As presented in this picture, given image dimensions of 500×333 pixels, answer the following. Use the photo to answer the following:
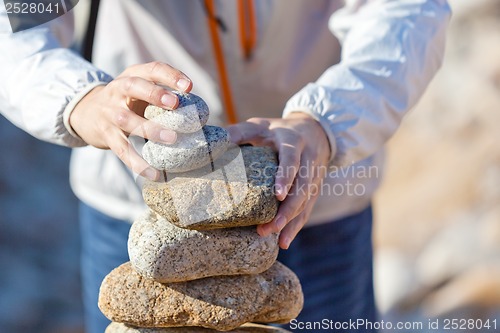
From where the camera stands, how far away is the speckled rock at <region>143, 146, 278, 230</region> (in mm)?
1449

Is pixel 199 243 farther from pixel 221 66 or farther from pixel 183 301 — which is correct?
pixel 221 66

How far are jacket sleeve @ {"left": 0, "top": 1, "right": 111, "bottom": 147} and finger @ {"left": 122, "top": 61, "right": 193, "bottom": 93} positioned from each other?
21cm

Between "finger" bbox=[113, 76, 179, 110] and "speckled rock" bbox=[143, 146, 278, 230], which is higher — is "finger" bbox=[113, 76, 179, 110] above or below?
above

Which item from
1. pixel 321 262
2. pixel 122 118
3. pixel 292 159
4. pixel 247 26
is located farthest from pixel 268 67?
pixel 122 118

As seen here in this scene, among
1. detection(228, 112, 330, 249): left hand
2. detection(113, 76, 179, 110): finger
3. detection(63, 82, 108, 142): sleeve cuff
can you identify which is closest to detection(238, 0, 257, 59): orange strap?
detection(228, 112, 330, 249): left hand

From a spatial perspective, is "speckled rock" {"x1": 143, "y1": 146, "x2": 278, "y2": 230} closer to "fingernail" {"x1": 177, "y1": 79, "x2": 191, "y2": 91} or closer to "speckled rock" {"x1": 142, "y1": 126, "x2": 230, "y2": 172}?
"speckled rock" {"x1": 142, "y1": 126, "x2": 230, "y2": 172}

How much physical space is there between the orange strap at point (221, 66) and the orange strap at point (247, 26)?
67 mm

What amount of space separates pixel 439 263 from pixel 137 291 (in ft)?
10.1

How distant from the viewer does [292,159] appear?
5.04 ft

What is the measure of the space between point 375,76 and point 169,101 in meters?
0.61

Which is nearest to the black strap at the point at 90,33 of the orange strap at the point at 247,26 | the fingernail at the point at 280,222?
the orange strap at the point at 247,26

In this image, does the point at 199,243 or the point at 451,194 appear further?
the point at 451,194

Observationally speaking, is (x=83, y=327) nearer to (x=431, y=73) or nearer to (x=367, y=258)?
(x=367, y=258)

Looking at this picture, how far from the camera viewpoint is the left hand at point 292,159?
1504 mm
